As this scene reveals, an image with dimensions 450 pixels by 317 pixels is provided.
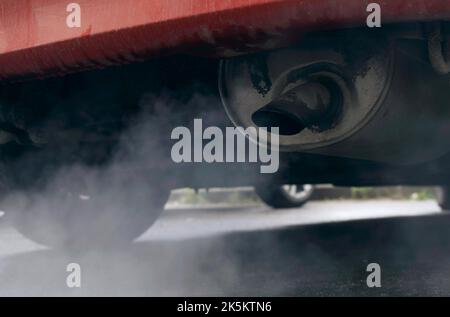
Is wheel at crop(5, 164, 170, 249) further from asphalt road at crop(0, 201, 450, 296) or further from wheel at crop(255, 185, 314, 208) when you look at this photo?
wheel at crop(255, 185, 314, 208)

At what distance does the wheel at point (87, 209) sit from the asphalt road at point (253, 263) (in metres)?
0.08

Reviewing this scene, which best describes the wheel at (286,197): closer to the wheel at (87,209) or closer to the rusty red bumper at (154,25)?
the wheel at (87,209)

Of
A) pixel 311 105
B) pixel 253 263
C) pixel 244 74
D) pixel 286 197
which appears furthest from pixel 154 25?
pixel 286 197

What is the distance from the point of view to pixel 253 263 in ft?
8.00

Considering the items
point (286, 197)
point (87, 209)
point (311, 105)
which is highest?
point (286, 197)

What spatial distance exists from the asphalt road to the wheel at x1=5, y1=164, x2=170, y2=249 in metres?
0.08

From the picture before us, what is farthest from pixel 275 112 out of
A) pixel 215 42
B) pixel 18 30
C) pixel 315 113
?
pixel 18 30

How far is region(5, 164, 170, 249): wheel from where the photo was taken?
255 centimetres

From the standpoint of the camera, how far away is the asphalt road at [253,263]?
1924 mm

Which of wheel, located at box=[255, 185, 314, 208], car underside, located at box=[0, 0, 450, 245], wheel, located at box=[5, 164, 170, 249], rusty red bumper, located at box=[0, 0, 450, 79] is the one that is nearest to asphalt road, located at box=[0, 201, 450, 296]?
wheel, located at box=[5, 164, 170, 249]

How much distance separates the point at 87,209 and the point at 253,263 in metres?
0.76

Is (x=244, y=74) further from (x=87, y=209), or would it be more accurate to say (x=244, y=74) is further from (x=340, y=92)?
(x=87, y=209)

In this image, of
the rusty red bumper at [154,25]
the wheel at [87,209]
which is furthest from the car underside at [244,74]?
the wheel at [87,209]
